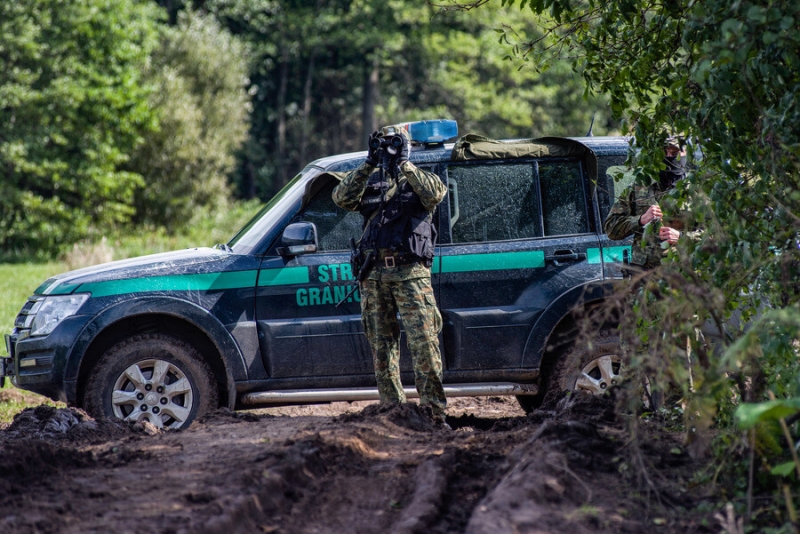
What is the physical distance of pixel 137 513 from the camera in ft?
12.6

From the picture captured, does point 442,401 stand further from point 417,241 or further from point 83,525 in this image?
point 83,525

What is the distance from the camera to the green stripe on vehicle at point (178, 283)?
6215mm

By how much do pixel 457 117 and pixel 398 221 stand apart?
2895cm

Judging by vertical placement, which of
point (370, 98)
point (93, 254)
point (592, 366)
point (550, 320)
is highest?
point (370, 98)

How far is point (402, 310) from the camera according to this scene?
19.3ft

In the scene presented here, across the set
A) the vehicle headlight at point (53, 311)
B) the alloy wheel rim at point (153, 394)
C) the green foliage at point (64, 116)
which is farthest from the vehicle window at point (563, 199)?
the green foliage at point (64, 116)

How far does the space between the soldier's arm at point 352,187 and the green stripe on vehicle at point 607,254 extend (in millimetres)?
1659

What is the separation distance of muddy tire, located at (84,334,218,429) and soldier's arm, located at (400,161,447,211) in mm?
1860

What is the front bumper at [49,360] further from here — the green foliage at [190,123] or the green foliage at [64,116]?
the green foliage at [190,123]

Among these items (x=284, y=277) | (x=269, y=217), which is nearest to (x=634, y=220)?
(x=284, y=277)

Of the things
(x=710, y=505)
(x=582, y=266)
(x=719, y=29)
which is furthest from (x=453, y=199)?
(x=710, y=505)

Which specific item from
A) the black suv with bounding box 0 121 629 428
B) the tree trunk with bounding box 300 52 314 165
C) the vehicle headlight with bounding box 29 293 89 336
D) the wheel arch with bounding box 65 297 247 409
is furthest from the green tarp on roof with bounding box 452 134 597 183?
the tree trunk with bounding box 300 52 314 165

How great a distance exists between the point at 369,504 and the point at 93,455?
1.63 metres

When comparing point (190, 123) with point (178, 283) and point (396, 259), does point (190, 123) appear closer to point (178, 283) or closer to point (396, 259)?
point (178, 283)
